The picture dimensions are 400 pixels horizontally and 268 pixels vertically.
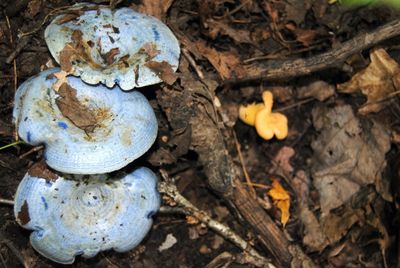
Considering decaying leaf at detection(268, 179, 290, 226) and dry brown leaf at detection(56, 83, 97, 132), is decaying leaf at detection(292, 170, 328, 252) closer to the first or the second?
decaying leaf at detection(268, 179, 290, 226)

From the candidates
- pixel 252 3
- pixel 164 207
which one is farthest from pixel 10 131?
pixel 252 3

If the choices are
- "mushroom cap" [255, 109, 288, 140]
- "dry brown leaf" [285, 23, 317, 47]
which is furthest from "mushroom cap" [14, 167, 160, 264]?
"dry brown leaf" [285, 23, 317, 47]

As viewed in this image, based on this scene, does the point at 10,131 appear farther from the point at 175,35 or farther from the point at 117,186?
the point at 175,35

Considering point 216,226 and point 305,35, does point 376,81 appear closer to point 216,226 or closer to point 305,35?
point 305,35

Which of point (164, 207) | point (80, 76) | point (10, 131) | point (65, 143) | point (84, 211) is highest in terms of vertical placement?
point (80, 76)

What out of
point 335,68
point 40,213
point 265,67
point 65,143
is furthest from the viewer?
point 335,68

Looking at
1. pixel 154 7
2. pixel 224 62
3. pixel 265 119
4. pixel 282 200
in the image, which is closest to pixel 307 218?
pixel 282 200

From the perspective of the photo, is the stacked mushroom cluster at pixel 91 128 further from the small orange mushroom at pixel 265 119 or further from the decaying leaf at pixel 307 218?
the decaying leaf at pixel 307 218

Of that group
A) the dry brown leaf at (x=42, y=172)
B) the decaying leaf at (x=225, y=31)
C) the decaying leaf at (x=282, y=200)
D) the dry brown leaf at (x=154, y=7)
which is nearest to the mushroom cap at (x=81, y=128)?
the dry brown leaf at (x=42, y=172)
